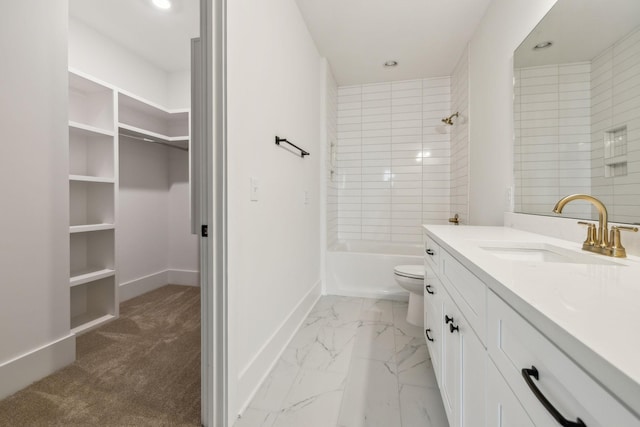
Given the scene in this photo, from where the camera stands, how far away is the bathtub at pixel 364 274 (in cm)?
288

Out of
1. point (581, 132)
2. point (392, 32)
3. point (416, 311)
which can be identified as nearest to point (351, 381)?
point (416, 311)

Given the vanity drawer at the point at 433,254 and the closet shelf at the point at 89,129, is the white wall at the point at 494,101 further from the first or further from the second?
the closet shelf at the point at 89,129

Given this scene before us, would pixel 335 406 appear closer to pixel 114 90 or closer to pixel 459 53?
pixel 114 90

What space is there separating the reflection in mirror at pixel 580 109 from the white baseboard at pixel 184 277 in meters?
3.09

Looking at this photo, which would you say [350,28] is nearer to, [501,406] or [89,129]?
[89,129]

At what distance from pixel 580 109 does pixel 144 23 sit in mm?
2960

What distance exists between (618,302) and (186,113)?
10.7 feet

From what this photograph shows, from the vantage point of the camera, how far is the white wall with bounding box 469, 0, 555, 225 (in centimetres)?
175

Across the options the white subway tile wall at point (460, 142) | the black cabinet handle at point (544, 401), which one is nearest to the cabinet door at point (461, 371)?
the black cabinet handle at point (544, 401)

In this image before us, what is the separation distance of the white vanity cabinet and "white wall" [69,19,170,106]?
9.88 ft

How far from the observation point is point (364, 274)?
295cm

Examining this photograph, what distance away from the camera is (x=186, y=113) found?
2.93 m

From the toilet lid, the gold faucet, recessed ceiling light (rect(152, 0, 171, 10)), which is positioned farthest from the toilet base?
recessed ceiling light (rect(152, 0, 171, 10))

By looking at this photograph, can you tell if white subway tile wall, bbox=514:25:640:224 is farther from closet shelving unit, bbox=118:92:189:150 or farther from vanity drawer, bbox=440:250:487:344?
closet shelving unit, bbox=118:92:189:150
